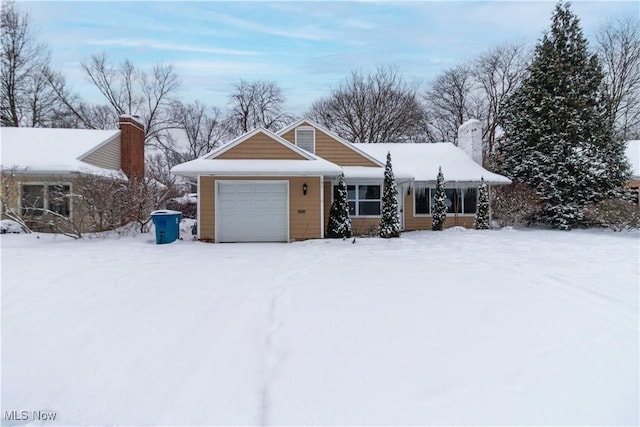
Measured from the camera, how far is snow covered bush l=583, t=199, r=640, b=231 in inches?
564

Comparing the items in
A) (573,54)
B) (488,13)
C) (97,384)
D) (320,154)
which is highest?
(573,54)

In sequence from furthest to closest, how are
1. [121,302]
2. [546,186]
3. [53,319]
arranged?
[546,186] → [121,302] → [53,319]

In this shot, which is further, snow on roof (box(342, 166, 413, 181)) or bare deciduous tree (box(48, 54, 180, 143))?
bare deciduous tree (box(48, 54, 180, 143))

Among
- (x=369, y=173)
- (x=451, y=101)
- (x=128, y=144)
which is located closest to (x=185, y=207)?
(x=128, y=144)

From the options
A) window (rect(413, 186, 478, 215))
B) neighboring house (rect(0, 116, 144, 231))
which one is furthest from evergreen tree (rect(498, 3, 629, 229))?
neighboring house (rect(0, 116, 144, 231))

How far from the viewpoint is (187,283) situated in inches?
250

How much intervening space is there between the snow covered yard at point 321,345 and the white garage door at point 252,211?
16.9ft

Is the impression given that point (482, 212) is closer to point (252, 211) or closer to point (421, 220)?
point (421, 220)

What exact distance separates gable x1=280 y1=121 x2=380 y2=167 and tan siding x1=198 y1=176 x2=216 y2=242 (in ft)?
18.6

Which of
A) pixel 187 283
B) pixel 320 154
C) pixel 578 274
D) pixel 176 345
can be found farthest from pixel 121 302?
pixel 320 154

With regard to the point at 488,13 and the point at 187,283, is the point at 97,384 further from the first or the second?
the point at 488,13

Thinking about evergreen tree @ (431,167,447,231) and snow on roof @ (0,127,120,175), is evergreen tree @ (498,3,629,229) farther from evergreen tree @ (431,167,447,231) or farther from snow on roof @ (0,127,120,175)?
snow on roof @ (0,127,120,175)

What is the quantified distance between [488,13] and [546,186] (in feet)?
Result: 34.7

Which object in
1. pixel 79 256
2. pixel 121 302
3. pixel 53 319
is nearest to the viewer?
pixel 53 319
